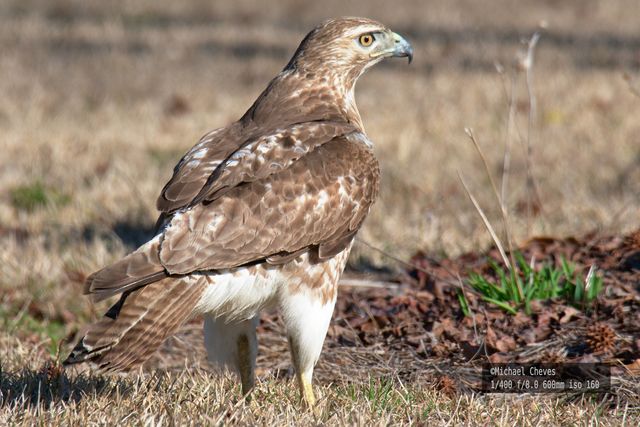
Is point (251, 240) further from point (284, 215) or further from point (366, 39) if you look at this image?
point (366, 39)

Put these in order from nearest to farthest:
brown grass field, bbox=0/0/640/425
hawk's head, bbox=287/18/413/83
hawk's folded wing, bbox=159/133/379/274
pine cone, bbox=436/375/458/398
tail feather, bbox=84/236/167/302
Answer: tail feather, bbox=84/236/167/302 < hawk's folded wing, bbox=159/133/379/274 < brown grass field, bbox=0/0/640/425 < pine cone, bbox=436/375/458/398 < hawk's head, bbox=287/18/413/83

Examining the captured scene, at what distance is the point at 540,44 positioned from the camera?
14789mm

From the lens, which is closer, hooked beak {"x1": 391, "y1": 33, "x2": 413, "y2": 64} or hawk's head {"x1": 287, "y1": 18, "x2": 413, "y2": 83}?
hawk's head {"x1": 287, "y1": 18, "x2": 413, "y2": 83}

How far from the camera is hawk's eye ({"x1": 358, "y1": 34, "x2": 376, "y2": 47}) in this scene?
4.96 metres

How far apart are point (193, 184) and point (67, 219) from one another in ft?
12.0

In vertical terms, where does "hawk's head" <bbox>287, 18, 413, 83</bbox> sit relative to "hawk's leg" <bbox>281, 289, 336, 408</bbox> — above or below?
above

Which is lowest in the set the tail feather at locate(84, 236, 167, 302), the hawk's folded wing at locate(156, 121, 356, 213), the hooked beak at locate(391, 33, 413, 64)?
the tail feather at locate(84, 236, 167, 302)

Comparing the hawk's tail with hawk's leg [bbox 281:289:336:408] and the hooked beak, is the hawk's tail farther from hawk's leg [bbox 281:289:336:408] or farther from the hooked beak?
the hooked beak

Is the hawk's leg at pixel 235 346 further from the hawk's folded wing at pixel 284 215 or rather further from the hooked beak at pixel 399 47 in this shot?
the hooked beak at pixel 399 47

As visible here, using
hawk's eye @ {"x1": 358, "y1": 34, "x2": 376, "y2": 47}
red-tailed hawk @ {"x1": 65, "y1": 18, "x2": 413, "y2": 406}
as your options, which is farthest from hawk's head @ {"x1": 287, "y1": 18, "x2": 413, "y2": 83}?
red-tailed hawk @ {"x1": 65, "y1": 18, "x2": 413, "y2": 406}

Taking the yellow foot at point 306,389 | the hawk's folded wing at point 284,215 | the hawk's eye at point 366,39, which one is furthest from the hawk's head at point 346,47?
the yellow foot at point 306,389

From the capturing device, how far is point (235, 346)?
4531 mm

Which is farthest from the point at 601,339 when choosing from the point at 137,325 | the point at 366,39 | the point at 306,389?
the point at 137,325

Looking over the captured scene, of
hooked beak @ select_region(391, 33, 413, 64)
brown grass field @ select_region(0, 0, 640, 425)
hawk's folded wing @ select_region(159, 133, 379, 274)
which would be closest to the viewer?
hawk's folded wing @ select_region(159, 133, 379, 274)
